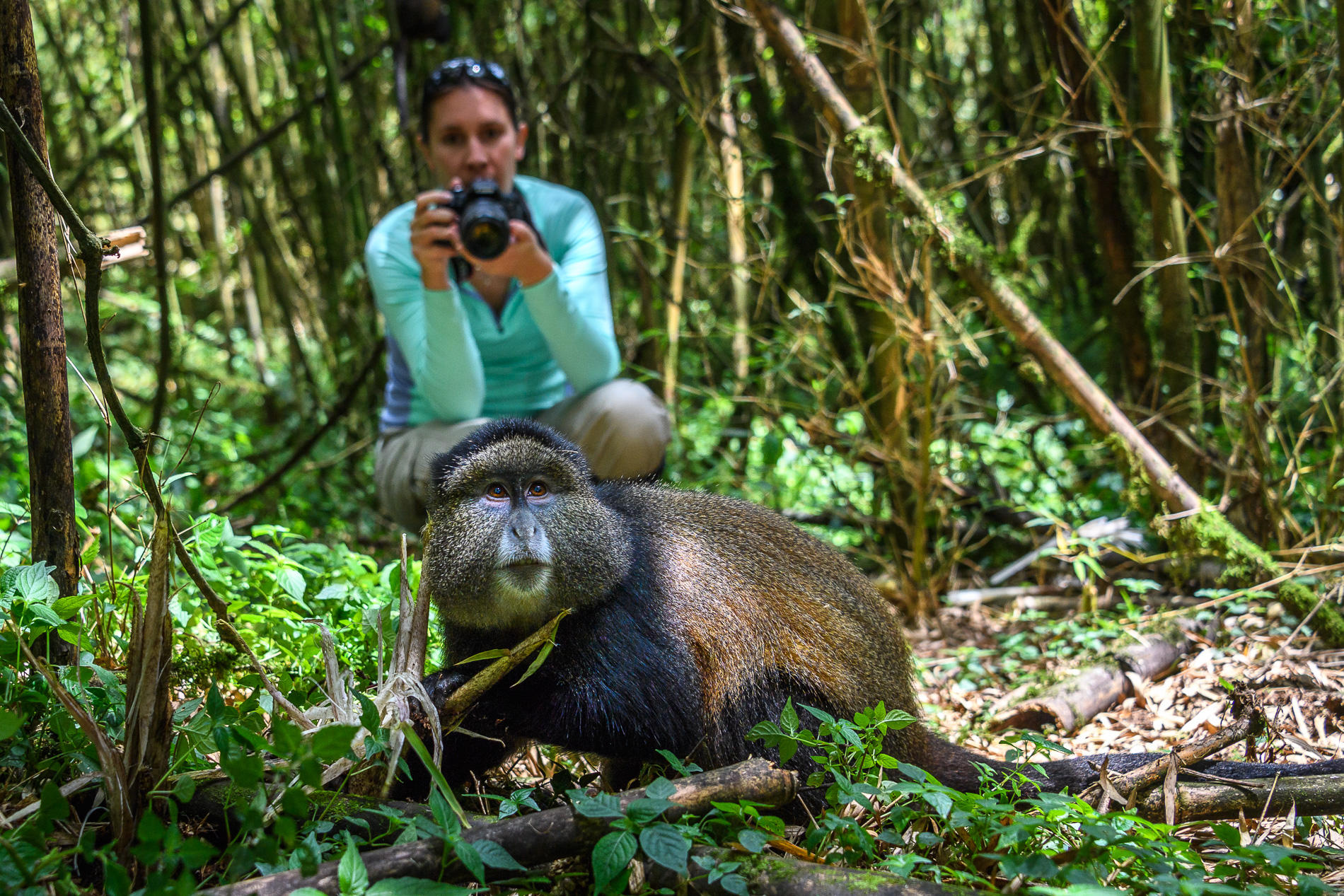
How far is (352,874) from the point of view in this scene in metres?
1.61

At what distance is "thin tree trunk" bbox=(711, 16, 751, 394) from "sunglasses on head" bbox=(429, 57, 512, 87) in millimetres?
1012

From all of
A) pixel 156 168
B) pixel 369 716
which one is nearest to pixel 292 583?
pixel 369 716

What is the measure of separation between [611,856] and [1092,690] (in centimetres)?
233

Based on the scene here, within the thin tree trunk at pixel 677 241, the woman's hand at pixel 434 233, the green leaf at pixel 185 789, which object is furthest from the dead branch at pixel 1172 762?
the thin tree trunk at pixel 677 241

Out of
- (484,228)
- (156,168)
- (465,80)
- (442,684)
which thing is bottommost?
(442,684)

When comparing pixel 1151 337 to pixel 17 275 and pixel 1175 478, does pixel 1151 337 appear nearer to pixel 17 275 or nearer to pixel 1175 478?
pixel 1175 478

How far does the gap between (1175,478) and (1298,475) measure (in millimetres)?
478

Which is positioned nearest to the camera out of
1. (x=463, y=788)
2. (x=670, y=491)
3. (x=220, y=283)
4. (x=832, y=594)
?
(x=463, y=788)

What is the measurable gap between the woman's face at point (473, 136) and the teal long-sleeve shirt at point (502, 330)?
10.2 inches

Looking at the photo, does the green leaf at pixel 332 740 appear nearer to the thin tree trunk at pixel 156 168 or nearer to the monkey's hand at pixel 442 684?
the monkey's hand at pixel 442 684

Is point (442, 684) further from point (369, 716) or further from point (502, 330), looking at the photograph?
point (502, 330)

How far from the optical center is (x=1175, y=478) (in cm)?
380

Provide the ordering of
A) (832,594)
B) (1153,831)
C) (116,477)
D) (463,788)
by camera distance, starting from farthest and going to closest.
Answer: (116,477)
(832,594)
(463,788)
(1153,831)

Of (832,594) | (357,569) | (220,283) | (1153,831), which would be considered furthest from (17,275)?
(220,283)
